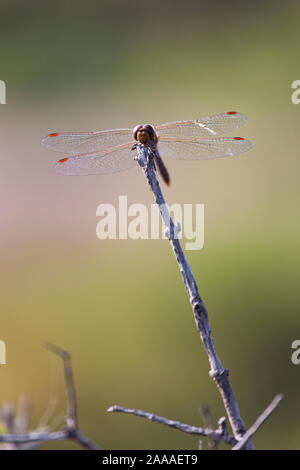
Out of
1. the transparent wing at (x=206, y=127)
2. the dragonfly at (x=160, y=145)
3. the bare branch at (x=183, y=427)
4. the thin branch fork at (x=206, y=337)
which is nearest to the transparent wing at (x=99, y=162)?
the dragonfly at (x=160, y=145)

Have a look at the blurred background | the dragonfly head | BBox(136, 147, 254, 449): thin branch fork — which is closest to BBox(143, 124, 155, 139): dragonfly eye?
the dragonfly head

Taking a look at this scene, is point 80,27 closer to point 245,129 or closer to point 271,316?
point 245,129

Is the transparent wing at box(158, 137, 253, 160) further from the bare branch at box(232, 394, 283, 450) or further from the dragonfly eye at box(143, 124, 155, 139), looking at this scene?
the bare branch at box(232, 394, 283, 450)

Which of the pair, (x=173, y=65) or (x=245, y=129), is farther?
(x=173, y=65)

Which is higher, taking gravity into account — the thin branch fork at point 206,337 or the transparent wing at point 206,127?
the transparent wing at point 206,127

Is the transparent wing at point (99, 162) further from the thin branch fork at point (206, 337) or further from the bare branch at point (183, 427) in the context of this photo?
the bare branch at point (183, 427)

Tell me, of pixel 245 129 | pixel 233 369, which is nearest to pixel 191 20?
pixel 245 129
